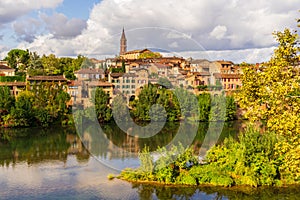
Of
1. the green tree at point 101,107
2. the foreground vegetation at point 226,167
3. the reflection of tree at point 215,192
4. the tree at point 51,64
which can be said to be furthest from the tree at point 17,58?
the reflection of tree at point 215,192

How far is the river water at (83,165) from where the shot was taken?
34.2 ft

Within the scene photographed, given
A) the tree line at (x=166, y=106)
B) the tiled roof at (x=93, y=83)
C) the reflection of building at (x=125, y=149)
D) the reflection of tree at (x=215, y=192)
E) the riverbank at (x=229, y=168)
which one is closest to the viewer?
the reflection of tree at (x=215, y=192)

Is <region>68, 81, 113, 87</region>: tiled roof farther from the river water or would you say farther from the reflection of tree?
the reflection of tree

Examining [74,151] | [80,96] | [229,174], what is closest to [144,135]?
[74,151]

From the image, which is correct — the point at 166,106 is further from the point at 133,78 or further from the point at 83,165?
the point at 83,165

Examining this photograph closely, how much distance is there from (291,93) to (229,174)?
21.3 ft

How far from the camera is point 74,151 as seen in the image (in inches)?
649

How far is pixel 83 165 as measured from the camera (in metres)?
13.8

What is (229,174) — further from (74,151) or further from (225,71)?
(225,71)

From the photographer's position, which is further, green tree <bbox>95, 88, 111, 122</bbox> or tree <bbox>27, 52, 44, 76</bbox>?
tree <bbox>27, 52, 44, 76</bbox>

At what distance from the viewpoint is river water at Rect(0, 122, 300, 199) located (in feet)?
34.2

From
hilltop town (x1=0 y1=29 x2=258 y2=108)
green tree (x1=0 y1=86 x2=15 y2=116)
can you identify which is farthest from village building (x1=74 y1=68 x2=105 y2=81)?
green tree (x1=0 y1=86 x2=15 y2=116)

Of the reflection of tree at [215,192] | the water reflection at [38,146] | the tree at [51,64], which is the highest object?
the tree at [51,64]

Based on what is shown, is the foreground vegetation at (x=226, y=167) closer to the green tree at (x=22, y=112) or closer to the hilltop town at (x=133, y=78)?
the green tree at (x=22, y=112)
